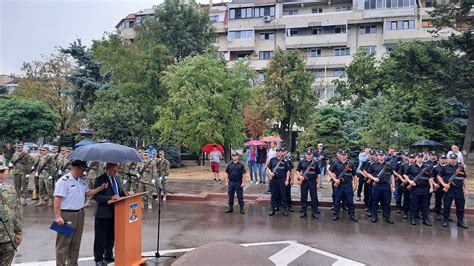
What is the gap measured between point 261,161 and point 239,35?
125 feet

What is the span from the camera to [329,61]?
49.4m

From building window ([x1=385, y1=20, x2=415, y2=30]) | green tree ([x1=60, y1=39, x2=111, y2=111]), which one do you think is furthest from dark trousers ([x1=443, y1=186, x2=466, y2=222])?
building window ([x1=385, y1=20, x2=415, y2=30])

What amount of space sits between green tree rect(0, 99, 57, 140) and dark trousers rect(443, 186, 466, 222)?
31.8 m

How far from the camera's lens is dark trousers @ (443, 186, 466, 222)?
10.7 meters

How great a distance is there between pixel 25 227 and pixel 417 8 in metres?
47.0

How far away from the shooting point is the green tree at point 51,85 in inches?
1494

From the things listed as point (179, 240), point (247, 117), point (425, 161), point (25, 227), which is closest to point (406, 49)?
point (425, 161)

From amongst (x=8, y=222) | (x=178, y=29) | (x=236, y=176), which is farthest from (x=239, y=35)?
(x=8, y=222)

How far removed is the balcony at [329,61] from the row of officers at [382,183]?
124 ft

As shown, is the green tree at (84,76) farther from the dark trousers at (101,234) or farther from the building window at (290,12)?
the building window at (290,12)

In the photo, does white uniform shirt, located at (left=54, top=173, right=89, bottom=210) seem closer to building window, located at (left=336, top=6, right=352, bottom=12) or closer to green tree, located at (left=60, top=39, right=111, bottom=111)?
green tree, located at (left=60, top=39, right=111, bottom=111)

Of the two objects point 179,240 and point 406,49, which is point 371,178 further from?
point 406,49

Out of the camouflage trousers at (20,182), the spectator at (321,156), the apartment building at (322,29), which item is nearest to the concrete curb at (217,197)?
the spectator at (321,156)

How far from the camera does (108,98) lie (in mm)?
24859
